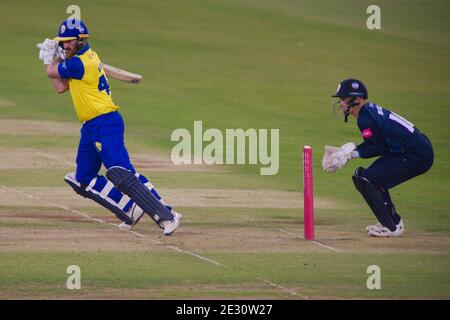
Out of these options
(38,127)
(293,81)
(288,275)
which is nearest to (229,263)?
(288,275)

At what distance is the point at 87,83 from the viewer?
47.2 ft

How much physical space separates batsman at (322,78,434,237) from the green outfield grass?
500 millimetres

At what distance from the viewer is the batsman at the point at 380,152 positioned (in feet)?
48.1

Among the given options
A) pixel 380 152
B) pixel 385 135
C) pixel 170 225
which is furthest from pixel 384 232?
pixel 170 225

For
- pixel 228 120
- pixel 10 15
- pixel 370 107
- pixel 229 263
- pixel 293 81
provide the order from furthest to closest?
pixel 10 15 → pixel 293 81 → pixel 228 120 → pixel 370 107 → pixel 229 263

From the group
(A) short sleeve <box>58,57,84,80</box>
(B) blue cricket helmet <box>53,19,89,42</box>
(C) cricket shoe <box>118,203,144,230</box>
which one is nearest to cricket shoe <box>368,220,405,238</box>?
(C) cricket shoe <box>118,203,144,230</box>

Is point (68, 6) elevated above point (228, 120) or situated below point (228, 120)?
above

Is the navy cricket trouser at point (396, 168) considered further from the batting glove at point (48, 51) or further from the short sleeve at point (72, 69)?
the batting glove at point (48, 51)

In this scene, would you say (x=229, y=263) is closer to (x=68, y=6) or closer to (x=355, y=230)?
(x=355, y=230)

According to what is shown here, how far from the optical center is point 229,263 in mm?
13250

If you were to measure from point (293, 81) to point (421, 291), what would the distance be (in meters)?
20.4

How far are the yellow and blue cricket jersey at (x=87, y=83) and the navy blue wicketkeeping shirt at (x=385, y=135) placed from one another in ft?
9.77

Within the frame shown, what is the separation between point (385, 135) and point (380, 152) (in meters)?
0.25
